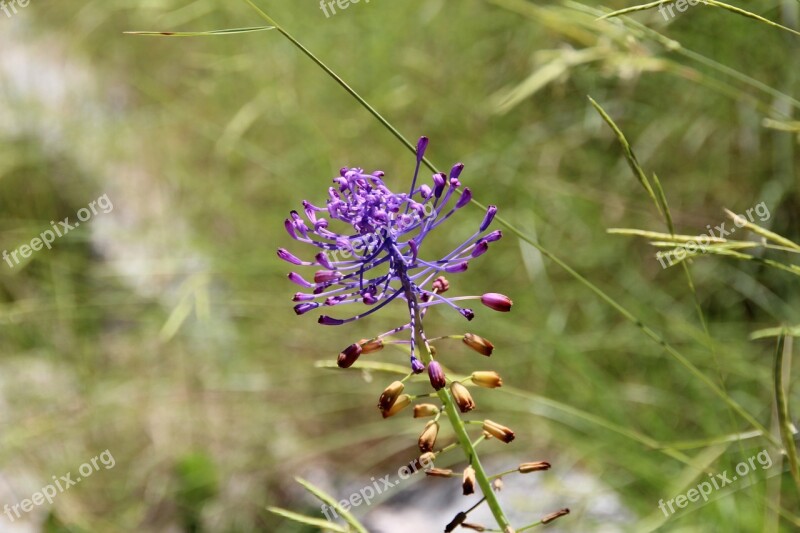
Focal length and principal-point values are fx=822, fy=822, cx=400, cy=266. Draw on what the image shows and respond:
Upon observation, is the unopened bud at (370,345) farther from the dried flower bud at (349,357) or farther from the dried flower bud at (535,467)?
the dried flower bud at (535,467)

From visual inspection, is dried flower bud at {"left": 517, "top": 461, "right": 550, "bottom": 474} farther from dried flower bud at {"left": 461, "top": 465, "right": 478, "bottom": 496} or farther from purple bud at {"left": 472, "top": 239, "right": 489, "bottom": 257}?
purple bud at {"left": 472, "top": 239, "right": 489, "bottom": 257}

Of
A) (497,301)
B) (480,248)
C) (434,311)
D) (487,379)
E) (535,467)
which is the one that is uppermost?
(480,248)

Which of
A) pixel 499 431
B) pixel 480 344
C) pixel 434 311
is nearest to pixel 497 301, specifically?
pixel 480 344

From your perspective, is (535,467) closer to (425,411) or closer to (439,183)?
(425,411)

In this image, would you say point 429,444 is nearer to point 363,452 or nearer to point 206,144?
point 363,452

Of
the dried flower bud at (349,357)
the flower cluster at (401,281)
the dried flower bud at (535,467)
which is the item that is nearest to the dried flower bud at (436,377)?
the flower cluster at (401,281)
